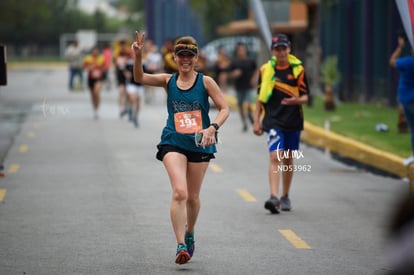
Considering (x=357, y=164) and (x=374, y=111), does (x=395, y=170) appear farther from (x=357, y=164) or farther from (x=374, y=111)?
(x=374, y=111)

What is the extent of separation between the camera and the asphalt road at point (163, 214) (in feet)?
28.2

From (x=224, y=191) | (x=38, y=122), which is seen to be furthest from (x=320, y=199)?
(x=38, y=122)

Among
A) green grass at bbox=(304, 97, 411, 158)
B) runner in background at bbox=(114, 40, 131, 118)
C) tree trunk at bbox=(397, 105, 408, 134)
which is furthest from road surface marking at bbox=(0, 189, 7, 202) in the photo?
runner in background at bbox=(114, 40, 131, 118)

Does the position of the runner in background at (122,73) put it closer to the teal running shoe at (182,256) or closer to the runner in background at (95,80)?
the runner in background at (95,80)

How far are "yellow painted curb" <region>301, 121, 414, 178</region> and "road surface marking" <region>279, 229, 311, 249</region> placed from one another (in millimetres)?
3711

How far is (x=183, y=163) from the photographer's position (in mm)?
8477

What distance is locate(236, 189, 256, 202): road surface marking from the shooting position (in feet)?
42.3

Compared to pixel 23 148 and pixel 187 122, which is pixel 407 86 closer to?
pixel 187 122

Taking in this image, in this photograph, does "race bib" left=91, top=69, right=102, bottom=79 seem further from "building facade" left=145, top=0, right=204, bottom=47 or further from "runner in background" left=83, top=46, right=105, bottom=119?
"building facade" left=145, top=0, right=204, bottom=47

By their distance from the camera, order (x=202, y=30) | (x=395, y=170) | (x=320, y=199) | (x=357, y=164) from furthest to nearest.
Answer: (x=202, y=30), (x=357, y=164), (x=395, y=170), (x=320, y=199)

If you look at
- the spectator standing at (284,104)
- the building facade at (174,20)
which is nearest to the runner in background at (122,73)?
the spectator standing at (284,104)

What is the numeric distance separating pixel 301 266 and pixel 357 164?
931 centimetres

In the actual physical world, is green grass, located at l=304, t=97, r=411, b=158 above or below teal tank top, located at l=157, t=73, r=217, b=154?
below

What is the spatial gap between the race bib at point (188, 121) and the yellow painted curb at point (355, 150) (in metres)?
5.63
